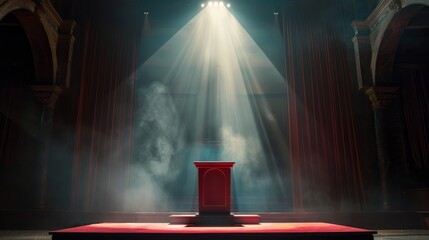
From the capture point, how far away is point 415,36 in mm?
8031

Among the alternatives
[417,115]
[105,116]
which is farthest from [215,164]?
[417,115]

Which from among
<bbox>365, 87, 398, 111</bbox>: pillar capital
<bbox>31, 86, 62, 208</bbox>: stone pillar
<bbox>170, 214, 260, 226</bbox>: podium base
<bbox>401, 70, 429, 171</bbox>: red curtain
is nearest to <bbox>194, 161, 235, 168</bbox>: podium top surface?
<bbox>170, 214, 260, 226</bbox>: podium base

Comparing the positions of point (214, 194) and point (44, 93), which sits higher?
point (44, 93)

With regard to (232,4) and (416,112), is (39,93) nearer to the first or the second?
(232,4)

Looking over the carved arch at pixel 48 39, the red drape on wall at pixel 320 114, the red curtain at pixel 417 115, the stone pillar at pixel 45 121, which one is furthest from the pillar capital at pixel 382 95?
the stone pillar at pixel 45 121

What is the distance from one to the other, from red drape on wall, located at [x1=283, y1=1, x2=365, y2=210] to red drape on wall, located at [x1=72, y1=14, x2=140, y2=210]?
3.82 m

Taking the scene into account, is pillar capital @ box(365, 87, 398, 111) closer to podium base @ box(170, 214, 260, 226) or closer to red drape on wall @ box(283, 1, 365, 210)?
red drape on wall @ box(283, 1, 365, 210)

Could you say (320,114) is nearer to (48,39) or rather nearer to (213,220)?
(213,220)

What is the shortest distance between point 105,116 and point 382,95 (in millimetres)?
6145

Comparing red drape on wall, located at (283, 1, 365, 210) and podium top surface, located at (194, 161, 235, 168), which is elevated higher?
red drape on wall, located at (283, 1, 365, 210)

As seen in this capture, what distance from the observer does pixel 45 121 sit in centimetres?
723

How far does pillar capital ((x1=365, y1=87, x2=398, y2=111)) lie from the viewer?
7.42 meters

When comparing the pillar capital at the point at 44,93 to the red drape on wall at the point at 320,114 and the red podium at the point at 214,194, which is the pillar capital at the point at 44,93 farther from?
the red drape on wall at the point at 320,114

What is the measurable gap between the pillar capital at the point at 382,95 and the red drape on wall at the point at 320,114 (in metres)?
0.51
